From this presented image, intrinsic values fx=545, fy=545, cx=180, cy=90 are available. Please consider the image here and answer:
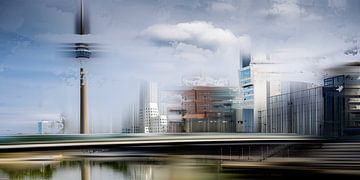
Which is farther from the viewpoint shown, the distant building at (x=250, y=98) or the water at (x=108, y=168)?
the distant building at (x=250, y=98)

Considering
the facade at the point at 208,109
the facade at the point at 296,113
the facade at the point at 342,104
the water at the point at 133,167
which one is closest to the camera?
the water at the point at 133,167

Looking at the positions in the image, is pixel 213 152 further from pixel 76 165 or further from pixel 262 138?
pixel 76 165

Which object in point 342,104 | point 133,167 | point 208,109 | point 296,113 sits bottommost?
point 133,167

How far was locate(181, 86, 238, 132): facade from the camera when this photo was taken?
21.1 m

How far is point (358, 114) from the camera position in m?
18.0

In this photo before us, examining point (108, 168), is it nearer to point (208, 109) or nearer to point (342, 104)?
point (208, 109)

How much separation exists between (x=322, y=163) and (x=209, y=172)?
2812 mm

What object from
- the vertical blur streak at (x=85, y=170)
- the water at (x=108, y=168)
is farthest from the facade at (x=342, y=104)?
the vertical blur streak at (x=85, y=170)

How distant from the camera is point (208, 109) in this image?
72.9 feet

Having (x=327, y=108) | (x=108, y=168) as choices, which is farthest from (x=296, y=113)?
(x=108, y=168)

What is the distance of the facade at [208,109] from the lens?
830 inches

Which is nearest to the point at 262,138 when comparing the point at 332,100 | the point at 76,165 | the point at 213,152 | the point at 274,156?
the point at 274,156

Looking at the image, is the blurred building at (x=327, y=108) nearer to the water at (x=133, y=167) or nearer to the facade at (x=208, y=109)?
the facade at (x=208, y=109)

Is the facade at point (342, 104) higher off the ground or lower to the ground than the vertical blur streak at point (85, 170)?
higher
